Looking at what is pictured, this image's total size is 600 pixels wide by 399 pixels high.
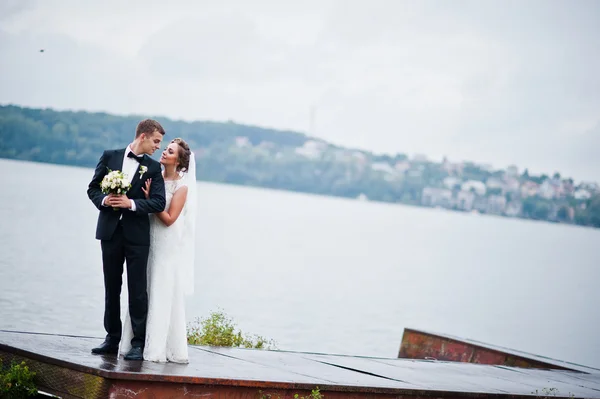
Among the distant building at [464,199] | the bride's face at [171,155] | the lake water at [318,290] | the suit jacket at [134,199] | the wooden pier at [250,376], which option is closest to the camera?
the wooden pier at [250,376]

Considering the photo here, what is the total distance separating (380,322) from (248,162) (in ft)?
292

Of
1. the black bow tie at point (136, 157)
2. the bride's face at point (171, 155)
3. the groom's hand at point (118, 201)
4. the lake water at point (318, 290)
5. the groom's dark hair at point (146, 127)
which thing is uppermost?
the groom's dark hair at point (146, 127)

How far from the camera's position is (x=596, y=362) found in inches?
1266

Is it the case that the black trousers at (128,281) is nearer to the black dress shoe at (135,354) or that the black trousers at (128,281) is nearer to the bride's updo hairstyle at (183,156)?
the black dress shoe at (135,354)

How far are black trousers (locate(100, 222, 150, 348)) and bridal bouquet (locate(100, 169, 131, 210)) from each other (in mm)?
381

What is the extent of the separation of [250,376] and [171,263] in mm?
1286

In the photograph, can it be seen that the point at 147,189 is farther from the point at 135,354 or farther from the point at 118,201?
the point at 135,354

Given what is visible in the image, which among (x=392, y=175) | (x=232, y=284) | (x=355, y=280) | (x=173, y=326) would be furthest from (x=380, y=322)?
(x=392, y=175)

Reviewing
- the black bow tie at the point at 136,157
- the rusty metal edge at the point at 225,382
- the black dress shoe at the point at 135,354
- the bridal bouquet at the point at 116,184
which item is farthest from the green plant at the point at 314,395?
the black bow tie at the point at 136,157

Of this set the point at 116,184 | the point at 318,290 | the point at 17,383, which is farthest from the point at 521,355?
the point at 318,290

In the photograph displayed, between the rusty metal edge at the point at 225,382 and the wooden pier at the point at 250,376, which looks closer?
the rusty metal edge at the point at 225,382

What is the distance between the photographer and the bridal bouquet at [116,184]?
8.09 m

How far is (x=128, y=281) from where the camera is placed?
838cm

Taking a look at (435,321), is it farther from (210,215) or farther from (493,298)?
(210,215)
